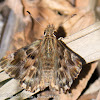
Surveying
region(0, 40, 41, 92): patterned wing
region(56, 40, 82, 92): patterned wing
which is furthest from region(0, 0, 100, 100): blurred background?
region(56, 40, 82, 92): patterned wing

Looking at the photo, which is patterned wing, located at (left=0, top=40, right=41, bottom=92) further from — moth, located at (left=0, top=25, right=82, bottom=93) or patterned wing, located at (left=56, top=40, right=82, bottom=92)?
patterned wing, located at (left=56, top=40, right=82, bottom=92)

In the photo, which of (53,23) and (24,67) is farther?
(53,23)

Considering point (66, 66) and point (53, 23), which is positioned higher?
point (53, 23)

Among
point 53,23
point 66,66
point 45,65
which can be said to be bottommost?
point 66,66

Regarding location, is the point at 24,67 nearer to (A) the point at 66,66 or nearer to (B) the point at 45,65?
(B) the point at 45,65

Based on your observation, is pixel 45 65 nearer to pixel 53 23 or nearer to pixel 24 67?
pixel 24 67

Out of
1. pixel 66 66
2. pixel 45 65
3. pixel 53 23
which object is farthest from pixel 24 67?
pixel 53 23
